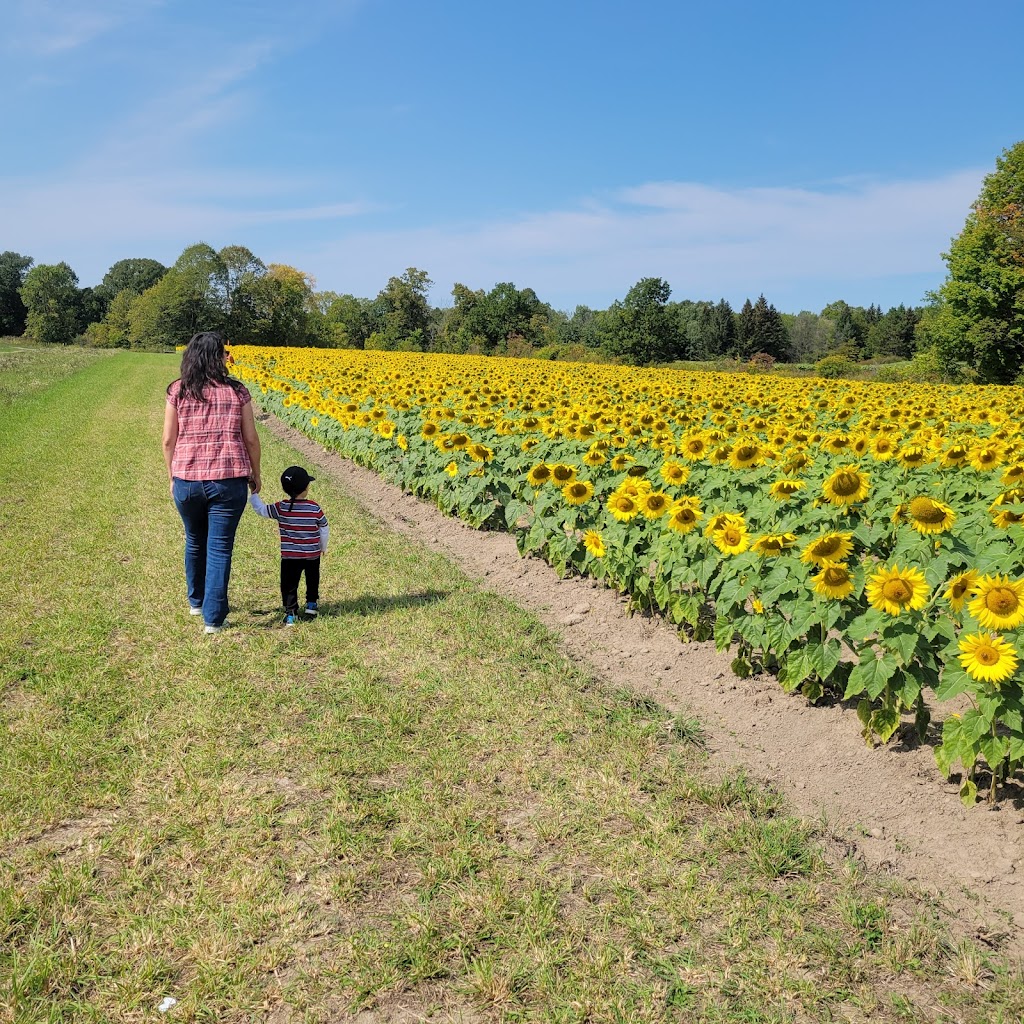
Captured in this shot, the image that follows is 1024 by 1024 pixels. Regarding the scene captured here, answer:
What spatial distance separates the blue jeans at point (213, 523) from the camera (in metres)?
5.32

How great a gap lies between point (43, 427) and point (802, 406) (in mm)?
15682

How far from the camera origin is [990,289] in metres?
46.1

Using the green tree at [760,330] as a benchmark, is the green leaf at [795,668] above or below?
below

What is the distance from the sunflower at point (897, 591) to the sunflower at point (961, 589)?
4.2 inches

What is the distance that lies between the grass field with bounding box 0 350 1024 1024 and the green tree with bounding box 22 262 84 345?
Answer: 351 feet

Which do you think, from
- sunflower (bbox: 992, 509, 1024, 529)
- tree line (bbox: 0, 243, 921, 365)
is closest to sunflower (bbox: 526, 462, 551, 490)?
sunflower (bbox: 992, 509, 1024, 529)

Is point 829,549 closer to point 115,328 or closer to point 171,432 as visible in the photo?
point 171,432

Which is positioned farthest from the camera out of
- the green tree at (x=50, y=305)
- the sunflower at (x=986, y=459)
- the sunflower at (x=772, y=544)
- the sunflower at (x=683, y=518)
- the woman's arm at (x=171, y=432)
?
the green tree at (x=50, y=305)

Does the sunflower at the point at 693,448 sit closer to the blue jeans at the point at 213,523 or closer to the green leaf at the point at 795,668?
the green leaf at the point at 795,668

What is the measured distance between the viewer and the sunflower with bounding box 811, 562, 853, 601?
3867mm

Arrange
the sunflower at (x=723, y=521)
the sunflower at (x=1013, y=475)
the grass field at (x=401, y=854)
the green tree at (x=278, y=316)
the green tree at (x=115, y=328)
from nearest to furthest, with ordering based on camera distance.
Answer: the grass field at (x=401, y=854)
the sunflower at (x=723, y=521)
the sunflower at (x=1013, y=475)
the green tree at (x=278, y=316)
the green tree at (x=115, y=328)

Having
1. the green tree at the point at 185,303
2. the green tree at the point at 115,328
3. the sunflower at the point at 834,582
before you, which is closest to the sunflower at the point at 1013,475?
the sunflower at the point at 834,582

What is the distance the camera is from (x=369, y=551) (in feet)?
25.8

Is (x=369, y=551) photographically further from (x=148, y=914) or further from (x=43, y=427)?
(x=43, y=427)
